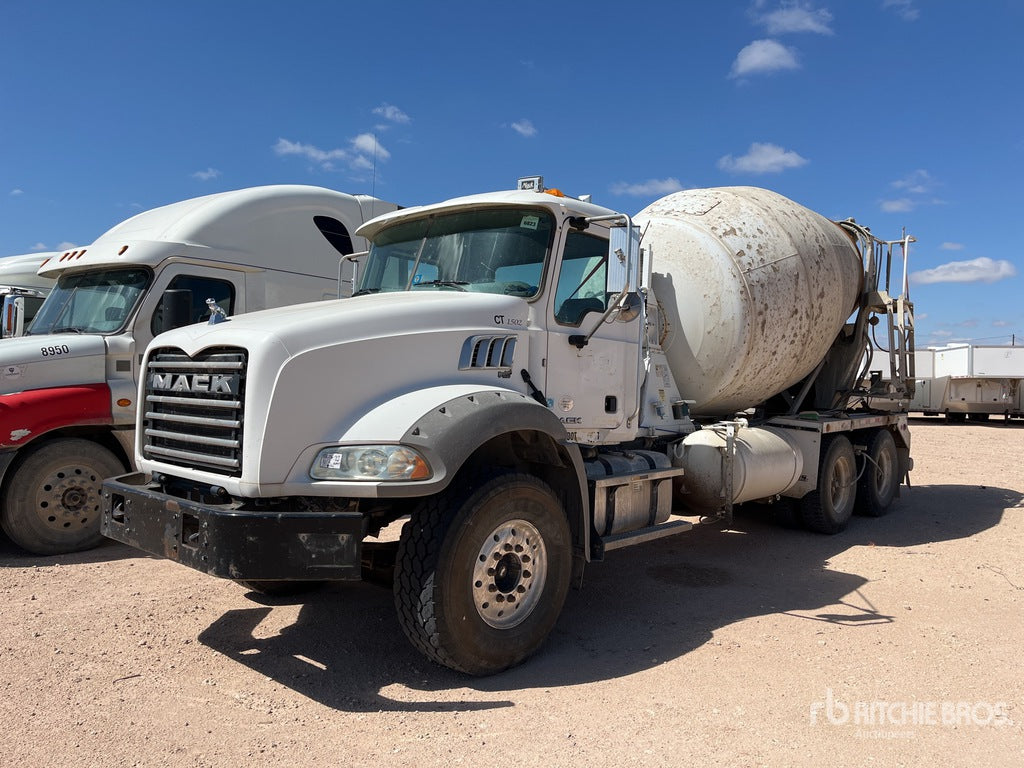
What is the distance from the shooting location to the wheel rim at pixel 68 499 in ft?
22.5

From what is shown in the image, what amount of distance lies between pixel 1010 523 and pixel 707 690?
6.77 m

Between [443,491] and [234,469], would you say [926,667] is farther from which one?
[234,469]

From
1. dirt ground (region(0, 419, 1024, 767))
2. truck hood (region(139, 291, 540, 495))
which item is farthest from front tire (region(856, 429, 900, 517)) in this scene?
truck hood (region(139, 291, 540, 495))

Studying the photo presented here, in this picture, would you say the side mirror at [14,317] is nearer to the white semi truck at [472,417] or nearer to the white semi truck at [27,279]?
the white semi truck at [27,279]

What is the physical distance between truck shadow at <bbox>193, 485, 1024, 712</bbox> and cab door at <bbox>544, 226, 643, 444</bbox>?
134 cm

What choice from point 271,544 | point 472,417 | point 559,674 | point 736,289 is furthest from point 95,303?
point 736,289

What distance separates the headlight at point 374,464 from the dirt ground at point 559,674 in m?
1.21

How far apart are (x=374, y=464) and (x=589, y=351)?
82.8 inches

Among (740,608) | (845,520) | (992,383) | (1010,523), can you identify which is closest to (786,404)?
(845,520)

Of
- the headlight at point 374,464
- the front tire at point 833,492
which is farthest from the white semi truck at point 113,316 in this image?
the front tire at point 833,492

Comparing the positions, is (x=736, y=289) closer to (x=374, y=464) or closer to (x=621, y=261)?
(x=621, y=261)

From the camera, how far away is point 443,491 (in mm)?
4219

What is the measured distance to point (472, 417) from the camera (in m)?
4.13

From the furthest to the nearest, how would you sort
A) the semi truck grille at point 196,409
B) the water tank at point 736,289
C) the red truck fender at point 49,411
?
the water tank at point 736,289 → the red truck fender at point 49,411 → the semi truck grille at point 196,409
